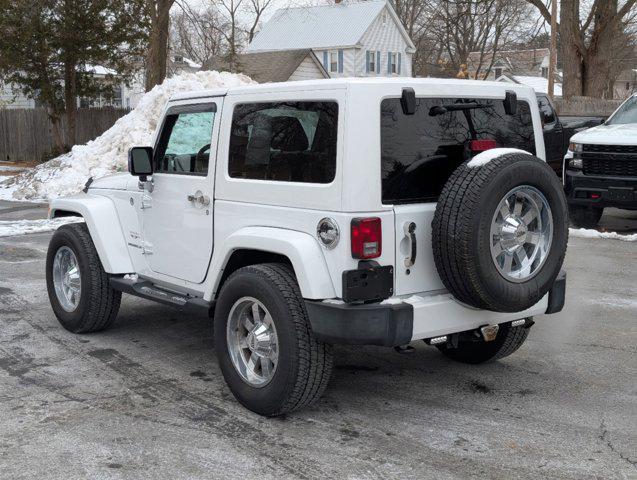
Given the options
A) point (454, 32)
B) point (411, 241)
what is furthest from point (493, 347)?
point (454, 32)

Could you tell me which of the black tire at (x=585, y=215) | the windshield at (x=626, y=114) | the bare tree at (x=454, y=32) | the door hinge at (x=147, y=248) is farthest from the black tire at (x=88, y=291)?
the bare tree at (x=454, y=32)

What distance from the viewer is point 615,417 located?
4.71m

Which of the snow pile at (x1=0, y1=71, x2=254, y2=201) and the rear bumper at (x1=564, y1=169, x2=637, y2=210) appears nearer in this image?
the rear bumper at (x1=564, y1=169, x2=637, y2=210)

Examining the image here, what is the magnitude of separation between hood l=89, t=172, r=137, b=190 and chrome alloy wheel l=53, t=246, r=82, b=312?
59 cm

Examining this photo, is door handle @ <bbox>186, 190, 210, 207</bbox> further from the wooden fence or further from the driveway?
the wooden fence

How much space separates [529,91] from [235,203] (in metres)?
2.04

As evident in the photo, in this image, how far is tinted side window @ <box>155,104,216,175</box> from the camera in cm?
531

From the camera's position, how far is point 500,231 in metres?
4.41

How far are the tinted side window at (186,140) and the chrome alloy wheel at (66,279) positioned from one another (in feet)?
4.43

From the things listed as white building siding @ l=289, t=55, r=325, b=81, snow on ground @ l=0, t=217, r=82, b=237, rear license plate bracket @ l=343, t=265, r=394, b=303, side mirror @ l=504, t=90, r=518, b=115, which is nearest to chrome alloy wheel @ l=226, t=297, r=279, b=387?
rear license plate bracket @ l=343, t=265, r=394, b=303

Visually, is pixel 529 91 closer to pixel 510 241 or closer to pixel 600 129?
pixel 510 241

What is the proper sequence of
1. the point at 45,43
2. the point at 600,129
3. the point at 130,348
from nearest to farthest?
1. the point at 130,348
2. the point at 600,129
3. the point at 45,43

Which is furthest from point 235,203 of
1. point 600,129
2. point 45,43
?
point 45,43

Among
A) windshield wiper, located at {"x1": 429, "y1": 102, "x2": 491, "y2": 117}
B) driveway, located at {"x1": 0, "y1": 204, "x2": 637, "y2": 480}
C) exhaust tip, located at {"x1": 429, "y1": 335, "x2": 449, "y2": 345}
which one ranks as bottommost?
driveway, located at {"x1": 0, "y1": 204, "x2": 637, "y2": 480}
